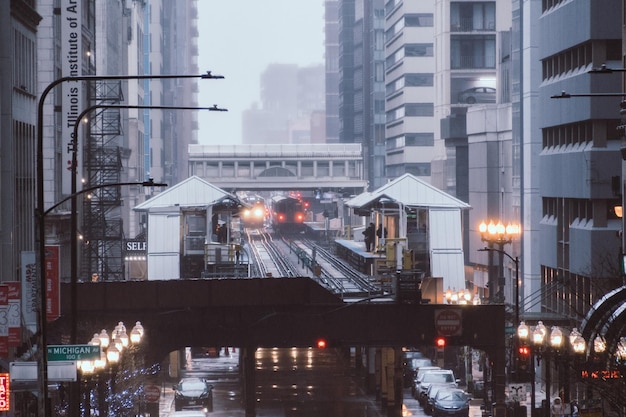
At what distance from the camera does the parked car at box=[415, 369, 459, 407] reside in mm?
72062

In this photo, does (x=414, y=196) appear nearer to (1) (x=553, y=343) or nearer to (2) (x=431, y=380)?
(2) (x=431, y=380)

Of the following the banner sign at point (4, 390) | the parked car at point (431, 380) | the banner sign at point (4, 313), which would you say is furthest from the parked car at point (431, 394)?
the banner sign at point (4, 390)

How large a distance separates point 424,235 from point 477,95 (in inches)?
2022

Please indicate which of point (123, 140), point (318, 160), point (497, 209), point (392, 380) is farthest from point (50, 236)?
point (318, 160)

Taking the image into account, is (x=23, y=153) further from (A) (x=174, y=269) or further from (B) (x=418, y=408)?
(A) (x=174, y=269)

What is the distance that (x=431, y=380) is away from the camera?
73.3 m

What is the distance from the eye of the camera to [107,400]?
56.3 meters

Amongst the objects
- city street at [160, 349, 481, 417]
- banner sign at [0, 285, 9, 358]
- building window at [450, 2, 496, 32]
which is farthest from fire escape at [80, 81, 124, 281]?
building window at [450, 2, 496, 32]

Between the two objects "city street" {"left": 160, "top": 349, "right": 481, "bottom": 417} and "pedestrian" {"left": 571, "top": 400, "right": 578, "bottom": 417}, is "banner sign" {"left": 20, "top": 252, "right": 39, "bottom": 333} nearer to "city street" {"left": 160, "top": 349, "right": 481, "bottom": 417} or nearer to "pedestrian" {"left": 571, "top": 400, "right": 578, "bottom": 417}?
"pedestrian" {"left": 571, "top": 400, "right": 578, "bottom": 417}

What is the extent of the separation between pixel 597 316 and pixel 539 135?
42.5m

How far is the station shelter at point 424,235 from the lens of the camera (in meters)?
86.9

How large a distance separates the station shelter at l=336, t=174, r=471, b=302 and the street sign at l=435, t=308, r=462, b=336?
23.5 meters

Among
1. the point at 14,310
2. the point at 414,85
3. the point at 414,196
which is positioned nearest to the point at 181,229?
the point at 414,196

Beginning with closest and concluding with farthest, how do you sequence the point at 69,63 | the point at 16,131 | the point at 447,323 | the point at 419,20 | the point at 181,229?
the point at 16,131 < the point at 447,323 < the point at 69,63 < the point at 181,229 < the point at 419,20
